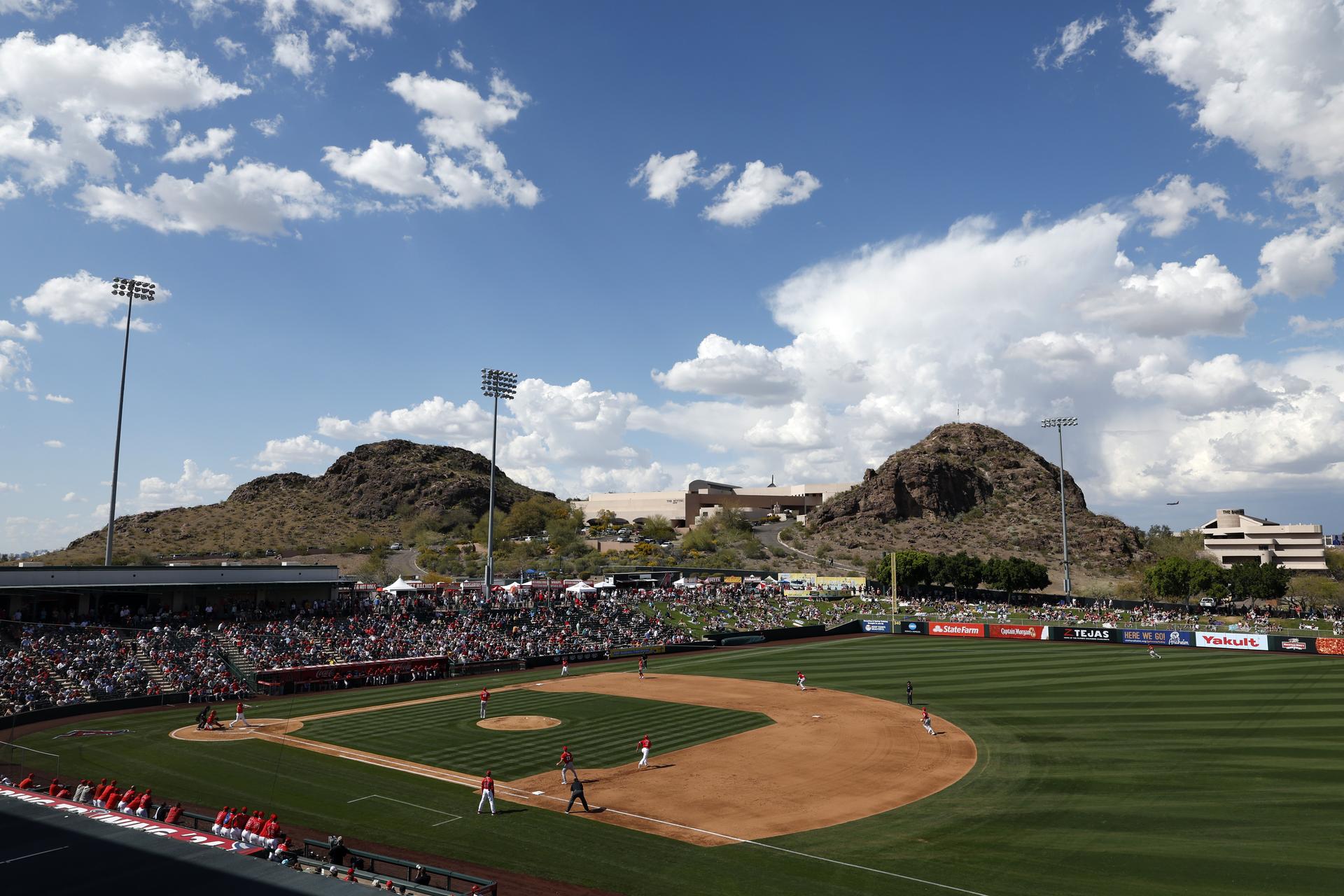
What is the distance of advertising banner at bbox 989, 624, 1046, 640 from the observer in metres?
68.2

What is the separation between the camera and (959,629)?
72000 mm

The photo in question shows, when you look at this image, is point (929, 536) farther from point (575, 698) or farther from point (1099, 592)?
point (575, 698)

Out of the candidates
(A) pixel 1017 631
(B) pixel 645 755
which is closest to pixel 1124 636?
(A) pixel 1017 631

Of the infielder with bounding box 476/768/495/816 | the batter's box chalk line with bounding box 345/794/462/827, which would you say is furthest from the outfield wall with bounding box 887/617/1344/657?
the batter's box chalk line with bounding box 345/794/462/827

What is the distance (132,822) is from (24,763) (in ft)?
46.6

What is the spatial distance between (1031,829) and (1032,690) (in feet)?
79.3

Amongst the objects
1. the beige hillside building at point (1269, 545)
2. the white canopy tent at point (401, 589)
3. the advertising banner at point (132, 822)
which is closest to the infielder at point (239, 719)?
the advertising banner at point (132, 822)

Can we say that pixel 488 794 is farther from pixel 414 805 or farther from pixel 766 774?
pixel 766 774

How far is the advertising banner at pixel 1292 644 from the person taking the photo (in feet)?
189

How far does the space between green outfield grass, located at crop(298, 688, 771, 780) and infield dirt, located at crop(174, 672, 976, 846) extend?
0.74m

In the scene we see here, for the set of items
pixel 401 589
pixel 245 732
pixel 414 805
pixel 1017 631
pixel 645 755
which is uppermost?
pixel 401 589

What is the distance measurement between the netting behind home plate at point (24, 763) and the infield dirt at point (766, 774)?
5.20m

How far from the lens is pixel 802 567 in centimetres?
14462

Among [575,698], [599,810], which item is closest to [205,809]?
[599,810]
